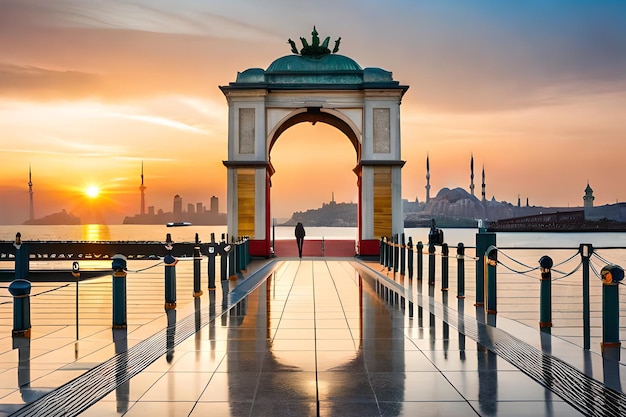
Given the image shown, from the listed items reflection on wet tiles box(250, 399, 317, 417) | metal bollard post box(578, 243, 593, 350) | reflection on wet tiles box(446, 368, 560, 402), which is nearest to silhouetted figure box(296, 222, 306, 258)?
metal bollard post box(578, 243, 593, 350)

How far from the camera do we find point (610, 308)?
26.6 feet

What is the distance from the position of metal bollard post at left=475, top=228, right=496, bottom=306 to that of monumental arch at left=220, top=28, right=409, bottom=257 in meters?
15.0

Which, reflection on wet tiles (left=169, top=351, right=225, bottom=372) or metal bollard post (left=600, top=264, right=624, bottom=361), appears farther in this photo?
metal bollard post (left=600, top=264, right=624, bottom=361)

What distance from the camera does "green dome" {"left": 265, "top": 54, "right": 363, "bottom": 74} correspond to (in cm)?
2886

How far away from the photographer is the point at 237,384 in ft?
21.4

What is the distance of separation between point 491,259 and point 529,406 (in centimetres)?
609

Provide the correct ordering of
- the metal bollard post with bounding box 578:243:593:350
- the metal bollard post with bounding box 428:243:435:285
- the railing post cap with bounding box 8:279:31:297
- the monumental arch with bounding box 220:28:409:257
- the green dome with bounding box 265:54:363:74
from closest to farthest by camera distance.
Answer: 1. the metal bollard post with bounding box 578:243:593:350
2. the railing post cap with bounding box 8:279:31:297
3. the metal bollard post with bounding box 428:243:435:285
4. the monumental arch with bounding box 220:28:409:257
5. the green dome with bounding box 265:54:363:74

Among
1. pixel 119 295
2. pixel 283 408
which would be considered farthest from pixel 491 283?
pixel 283 408

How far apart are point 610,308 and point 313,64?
896 inches

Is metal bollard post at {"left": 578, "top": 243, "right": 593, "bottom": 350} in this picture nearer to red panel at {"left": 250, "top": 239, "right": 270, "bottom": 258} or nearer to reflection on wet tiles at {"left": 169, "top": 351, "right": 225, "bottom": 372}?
reflection on wet tiles at {"left": 169, "top": 351, "right": 225, "bottom": 372}

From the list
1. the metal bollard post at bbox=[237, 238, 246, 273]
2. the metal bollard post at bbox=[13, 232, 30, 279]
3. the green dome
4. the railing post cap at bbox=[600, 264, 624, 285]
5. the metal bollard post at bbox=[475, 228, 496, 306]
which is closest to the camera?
the railing post cap at bbox=[600, 264, 624, 285]

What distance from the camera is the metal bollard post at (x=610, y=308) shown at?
26.1ft

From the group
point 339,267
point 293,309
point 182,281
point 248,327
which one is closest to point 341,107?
point 339,267

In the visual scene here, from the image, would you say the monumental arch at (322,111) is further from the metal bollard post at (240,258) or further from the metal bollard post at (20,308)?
the metal bollard post at (20,308)
